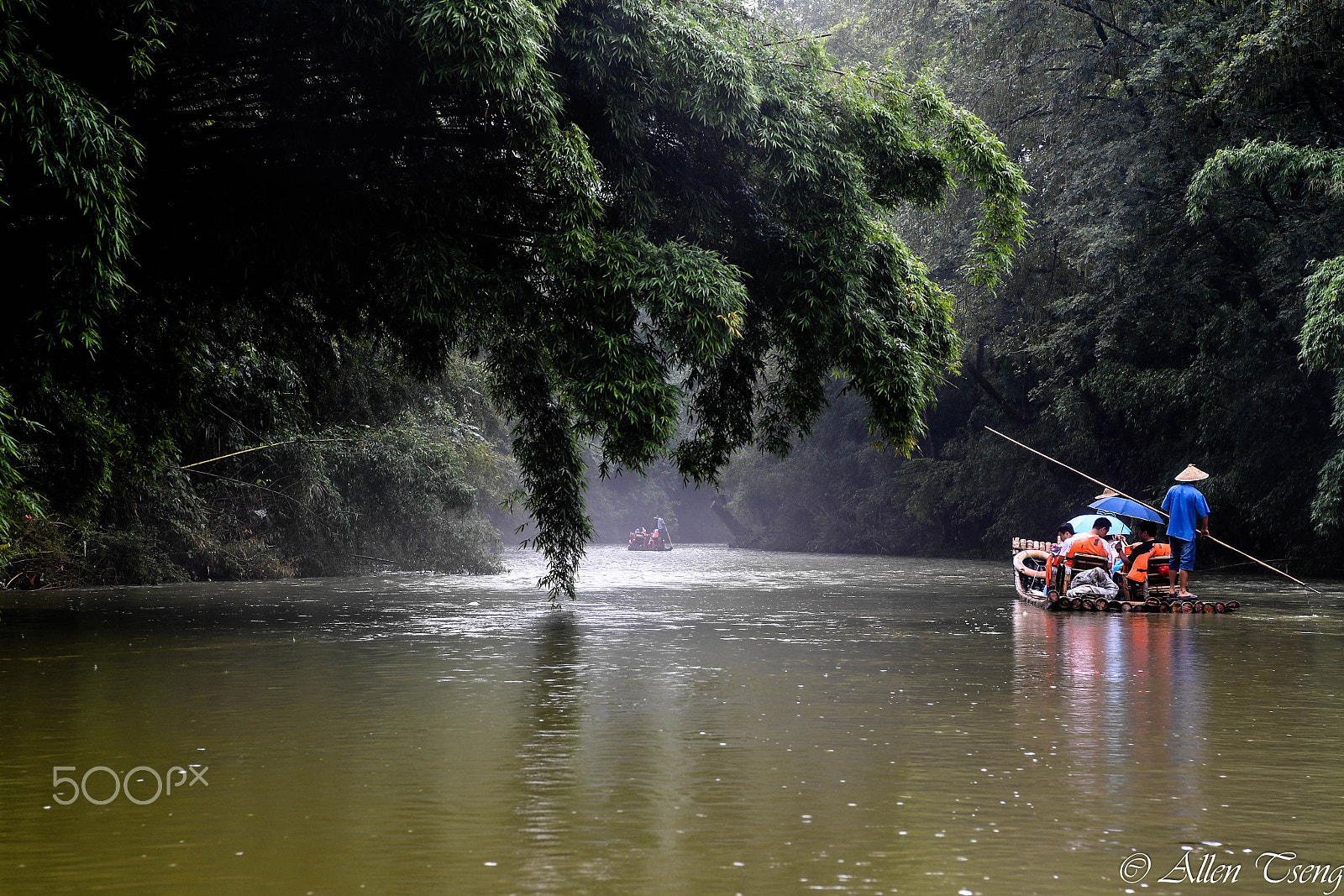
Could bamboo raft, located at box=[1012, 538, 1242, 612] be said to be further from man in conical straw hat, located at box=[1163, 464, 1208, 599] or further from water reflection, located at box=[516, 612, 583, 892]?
water reflection, located at box=[516, 612, 583, 892]

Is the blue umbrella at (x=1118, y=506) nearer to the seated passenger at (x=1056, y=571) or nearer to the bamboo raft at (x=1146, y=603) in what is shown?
the bamboo raft at (x=1146, y=603)

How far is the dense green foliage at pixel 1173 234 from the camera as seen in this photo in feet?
77.4

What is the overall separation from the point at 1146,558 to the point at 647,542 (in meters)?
41.8

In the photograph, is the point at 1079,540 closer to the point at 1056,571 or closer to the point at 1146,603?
the point at 1056,571

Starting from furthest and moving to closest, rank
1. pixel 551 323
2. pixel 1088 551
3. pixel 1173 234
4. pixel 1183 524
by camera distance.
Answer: pixel 1173 234, pixel 1183 524, pixel 1088 551, pixel 551 323

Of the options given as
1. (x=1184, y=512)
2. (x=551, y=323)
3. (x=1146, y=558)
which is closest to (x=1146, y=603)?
(x=1146, y=558)

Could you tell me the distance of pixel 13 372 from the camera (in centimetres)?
1189

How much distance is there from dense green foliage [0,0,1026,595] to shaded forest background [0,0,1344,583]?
68 mm

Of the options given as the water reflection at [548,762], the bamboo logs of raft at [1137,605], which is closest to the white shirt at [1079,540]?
the bamboo logs of raft at [1137,605]

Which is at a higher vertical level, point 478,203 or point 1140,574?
point 478,203

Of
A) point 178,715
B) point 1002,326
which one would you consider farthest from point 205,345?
point 1002,326

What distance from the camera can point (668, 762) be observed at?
6410 mm

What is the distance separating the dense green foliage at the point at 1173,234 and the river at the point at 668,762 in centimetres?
1388

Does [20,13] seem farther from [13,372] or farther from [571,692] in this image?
[571,692]
